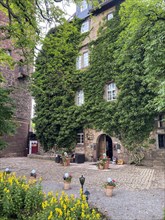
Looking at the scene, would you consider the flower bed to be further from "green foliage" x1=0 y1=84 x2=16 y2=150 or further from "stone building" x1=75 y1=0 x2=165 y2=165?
"stone building" x1=75 y1=0 x2=165 y2=165

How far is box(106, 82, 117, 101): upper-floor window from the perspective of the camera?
16.3 metres

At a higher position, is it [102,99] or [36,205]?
[102,99]

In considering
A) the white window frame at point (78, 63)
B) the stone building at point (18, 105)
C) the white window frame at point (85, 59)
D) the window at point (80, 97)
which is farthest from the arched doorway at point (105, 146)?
the stone building at point (18, 105)

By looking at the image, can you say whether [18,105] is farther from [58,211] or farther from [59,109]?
[58,211]

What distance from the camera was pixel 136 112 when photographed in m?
13.6

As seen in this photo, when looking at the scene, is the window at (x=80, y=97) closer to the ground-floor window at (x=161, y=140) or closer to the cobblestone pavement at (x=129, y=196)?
the ground-floor window at (x=161, y=140)

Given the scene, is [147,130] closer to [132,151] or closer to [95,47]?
[132,151]

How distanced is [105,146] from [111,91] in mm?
4918

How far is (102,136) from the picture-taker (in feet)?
55.4

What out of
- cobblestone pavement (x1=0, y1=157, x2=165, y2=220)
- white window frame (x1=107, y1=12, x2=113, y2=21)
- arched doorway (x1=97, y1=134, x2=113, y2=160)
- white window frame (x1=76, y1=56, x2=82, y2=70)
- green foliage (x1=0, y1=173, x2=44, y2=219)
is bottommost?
cobblestone pavement (x1=0, y1=157, x2=165, y2=220)

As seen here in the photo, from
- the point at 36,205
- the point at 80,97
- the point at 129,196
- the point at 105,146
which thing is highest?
the point at 80,97

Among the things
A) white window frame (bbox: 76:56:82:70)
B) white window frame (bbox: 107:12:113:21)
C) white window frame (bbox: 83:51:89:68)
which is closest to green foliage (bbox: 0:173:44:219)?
white window frame (bbox: 83:51:89:68)

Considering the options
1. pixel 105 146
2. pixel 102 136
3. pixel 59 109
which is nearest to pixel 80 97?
pixel 59 109

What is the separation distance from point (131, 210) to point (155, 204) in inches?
39.7
